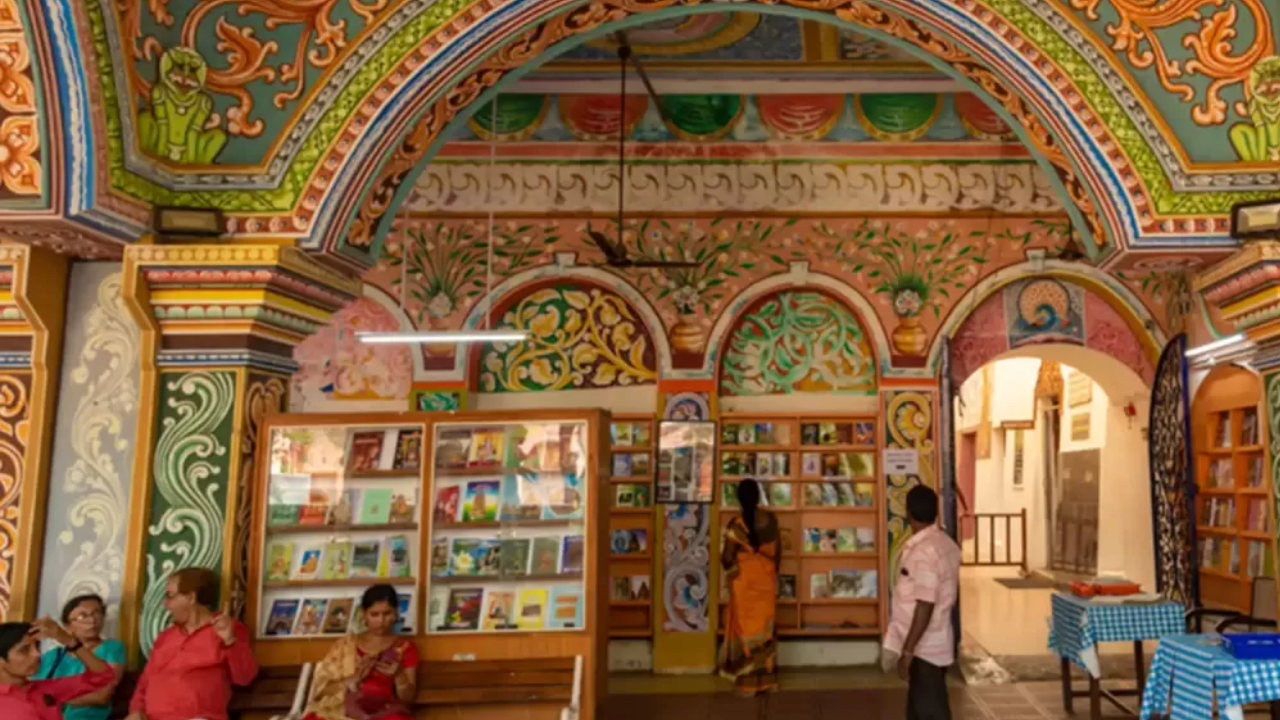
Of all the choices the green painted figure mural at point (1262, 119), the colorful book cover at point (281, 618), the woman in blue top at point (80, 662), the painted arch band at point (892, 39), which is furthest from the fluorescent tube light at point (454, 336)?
the green painted figure mural at point (1262, 119)

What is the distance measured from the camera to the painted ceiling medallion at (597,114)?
26.0ft

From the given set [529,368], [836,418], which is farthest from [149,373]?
[836,418]

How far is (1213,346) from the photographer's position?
7.44m

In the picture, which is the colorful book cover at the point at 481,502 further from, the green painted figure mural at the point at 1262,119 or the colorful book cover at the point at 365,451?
the green painted figure mural at the point at 1262,119

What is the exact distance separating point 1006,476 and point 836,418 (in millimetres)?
10112

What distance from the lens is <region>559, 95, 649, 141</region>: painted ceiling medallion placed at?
7.93 m

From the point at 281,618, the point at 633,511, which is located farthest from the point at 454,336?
the point at 633,511

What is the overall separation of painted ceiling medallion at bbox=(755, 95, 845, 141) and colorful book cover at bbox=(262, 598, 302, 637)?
534 cm

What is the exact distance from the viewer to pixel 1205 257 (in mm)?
4363

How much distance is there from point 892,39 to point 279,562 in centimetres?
390

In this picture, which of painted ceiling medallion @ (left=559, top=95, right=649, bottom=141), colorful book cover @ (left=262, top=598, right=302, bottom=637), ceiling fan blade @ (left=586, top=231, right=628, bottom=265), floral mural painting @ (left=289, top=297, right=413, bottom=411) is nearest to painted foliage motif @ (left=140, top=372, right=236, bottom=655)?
colorful book cover @ (left=262, top=598, right=302, bottom=637)

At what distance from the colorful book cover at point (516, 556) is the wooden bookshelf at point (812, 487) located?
3.38 metres

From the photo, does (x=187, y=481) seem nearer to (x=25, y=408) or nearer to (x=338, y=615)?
(x=25, y=408)

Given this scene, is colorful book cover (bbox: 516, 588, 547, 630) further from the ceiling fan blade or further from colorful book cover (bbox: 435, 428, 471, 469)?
the ceiling fan blade
